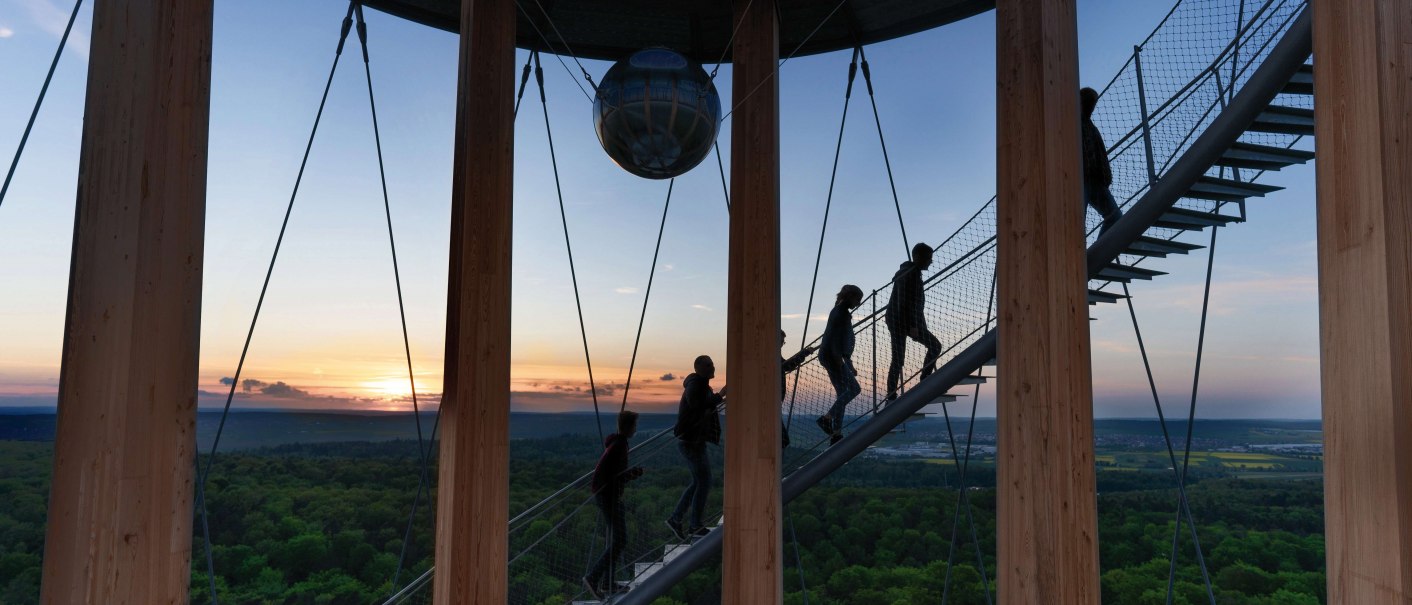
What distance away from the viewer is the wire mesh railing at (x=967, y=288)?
261 inches

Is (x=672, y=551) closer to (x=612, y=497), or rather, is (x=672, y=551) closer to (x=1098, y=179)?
(x=612, y=497)

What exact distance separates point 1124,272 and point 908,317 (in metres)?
1.85

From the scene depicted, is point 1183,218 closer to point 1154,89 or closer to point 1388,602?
point 1154,89

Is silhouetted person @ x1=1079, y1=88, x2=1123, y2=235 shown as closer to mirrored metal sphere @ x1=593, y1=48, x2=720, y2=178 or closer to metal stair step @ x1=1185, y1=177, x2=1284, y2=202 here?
metal stair step @ x1=1185, y1=177, x2=1284, y2=202

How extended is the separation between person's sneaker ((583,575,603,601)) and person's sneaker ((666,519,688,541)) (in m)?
0.77

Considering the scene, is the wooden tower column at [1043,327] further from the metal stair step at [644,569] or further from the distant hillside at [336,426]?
the distant hillside at [336,426]

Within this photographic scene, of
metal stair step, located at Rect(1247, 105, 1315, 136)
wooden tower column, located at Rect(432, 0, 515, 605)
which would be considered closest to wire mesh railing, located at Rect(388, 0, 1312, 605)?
metal stair step, located at Rect(1247, 105, 1315, 136)

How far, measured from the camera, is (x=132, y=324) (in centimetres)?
254

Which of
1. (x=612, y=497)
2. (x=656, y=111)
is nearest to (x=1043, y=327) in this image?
(x=656, y=111)

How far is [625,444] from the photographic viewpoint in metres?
6.68

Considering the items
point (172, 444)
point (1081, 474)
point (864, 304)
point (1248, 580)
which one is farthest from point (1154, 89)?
point (1248, 580)

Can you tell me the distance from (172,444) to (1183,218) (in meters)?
7.15

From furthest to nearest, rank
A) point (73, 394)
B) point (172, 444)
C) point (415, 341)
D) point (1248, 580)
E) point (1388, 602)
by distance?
point (1248, 580)
point (415, 341)
point (172, 444)
point (73, 394)
point (1388, 602)

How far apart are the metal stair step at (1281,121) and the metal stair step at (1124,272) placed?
134 cm
